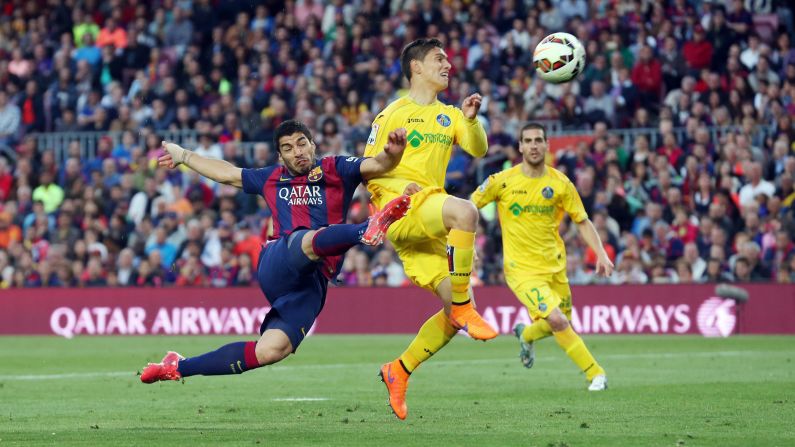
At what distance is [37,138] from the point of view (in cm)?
2769

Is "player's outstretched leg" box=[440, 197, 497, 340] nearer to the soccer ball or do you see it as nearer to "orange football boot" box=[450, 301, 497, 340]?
"orange football boot" box=[450, 301, 497, 340]

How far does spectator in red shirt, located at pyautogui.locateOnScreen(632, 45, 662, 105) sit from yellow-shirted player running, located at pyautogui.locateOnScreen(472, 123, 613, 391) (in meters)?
10.7

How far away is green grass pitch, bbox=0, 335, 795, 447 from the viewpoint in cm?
918

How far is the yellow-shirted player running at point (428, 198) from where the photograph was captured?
10.6 metres

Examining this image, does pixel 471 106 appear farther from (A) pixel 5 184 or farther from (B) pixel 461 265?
(A) pixel 5 184

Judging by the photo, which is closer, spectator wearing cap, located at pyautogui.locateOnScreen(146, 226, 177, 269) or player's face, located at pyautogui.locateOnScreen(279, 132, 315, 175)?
player's face, located at pyautogui.locateOnScreen(279, 132, 315, 175)

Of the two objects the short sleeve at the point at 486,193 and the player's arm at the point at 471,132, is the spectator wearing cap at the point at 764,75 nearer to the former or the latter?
the short sleeve at the point at 486,193

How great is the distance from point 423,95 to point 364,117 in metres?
13.8

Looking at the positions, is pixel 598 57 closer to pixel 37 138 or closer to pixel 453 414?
pixel 37 138

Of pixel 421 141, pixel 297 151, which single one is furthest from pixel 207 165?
pixel 421 141

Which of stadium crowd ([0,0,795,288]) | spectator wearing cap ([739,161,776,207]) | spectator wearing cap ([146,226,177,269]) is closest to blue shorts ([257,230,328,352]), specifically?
stadium crowd ([0,0,795,288])

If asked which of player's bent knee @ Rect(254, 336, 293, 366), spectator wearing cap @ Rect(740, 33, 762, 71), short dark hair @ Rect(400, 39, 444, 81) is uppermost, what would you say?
spectator wearing cap @ Rect(740, 33, 762, 71)

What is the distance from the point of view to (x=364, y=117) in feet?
82.9

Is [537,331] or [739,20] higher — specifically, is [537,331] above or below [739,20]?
below
